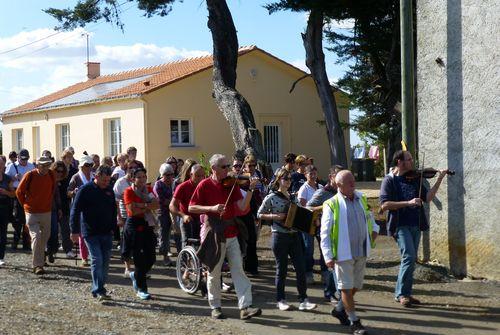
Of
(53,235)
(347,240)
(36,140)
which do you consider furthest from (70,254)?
(36,140)

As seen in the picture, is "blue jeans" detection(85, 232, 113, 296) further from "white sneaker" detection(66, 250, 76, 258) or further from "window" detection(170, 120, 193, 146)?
"window" detection(170, 120, 193, 146)

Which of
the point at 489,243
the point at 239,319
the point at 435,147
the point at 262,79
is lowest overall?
the point at 239,319

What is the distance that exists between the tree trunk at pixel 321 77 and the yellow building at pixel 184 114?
6.84 m

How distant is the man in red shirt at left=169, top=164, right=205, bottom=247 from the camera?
9.73 m

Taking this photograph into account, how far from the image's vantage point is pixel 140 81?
30.0 m

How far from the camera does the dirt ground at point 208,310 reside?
831 centimetres

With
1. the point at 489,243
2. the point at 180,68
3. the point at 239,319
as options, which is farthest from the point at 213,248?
the point at 180,68

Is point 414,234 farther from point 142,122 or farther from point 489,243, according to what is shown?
point 142,122

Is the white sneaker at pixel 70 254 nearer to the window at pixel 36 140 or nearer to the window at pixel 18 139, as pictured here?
the window at pixel 36 140

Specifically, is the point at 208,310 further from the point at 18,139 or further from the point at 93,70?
the point at 93,70

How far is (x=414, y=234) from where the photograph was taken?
Result: 916cm

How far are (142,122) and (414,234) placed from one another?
18.2 m

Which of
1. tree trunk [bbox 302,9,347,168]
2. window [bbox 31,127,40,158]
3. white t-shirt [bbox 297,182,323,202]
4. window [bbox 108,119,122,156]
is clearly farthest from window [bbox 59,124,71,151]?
white t-shirt [bbox 297,182,323,202]

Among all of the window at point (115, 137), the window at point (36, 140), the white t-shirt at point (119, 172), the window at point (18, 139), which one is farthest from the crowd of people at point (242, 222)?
the window at point (18, 139)
